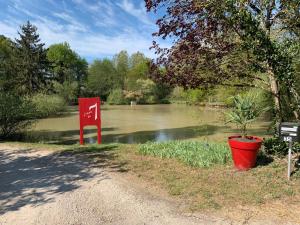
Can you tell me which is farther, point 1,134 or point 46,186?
point 1,134

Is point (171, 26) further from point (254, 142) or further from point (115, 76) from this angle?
point (115, 76)

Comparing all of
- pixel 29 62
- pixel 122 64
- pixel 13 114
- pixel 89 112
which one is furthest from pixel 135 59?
pixel 89 112

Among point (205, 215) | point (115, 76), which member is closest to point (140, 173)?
point (205, 215)

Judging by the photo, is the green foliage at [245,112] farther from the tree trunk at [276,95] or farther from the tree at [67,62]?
the tree at [67,62]

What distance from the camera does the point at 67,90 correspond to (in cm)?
4016

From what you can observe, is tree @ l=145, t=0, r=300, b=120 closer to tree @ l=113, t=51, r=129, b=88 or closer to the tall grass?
the tall grass

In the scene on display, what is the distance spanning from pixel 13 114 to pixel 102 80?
3957 centimetres

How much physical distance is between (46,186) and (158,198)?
1790mm

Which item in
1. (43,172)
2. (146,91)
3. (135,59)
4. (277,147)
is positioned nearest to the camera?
(43,172)

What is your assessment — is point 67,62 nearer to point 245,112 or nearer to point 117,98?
point 117,98

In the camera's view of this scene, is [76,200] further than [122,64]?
No

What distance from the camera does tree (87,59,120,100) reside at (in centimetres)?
5009

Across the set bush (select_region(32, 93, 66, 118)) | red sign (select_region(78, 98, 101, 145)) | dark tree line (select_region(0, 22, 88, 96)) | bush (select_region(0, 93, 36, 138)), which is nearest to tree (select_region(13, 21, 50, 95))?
dark tree line (select_region(0, 22, 88, 96))

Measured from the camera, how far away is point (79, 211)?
3.90m
